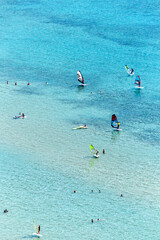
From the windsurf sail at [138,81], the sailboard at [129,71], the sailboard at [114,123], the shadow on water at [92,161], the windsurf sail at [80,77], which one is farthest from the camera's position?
the sailboard at [129,71]

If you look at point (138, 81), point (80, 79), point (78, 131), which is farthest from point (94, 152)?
point (138, 81)

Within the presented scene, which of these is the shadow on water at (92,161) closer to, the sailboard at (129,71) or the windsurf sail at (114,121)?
the windsurf sail at (114,121)

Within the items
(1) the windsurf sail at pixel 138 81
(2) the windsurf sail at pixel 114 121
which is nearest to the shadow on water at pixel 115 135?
(2) the windsurf sail at pixel 114 121

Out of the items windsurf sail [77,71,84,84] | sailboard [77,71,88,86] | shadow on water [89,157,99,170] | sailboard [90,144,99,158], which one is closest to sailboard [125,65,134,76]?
sailboard [77,71,88,86]

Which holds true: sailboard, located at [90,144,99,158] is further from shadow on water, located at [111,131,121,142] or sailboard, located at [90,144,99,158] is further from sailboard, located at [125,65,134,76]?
sailboard, located at [125,65,134,76]

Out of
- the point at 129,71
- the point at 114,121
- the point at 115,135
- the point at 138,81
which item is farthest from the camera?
the point at 129,71

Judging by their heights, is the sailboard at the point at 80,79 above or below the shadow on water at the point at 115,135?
above

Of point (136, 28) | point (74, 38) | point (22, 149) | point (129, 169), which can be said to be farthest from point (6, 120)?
point (136, 28)

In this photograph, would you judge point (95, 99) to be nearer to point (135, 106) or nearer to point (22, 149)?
point (135, 106)

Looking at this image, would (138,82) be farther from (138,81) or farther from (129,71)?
(129,71)
